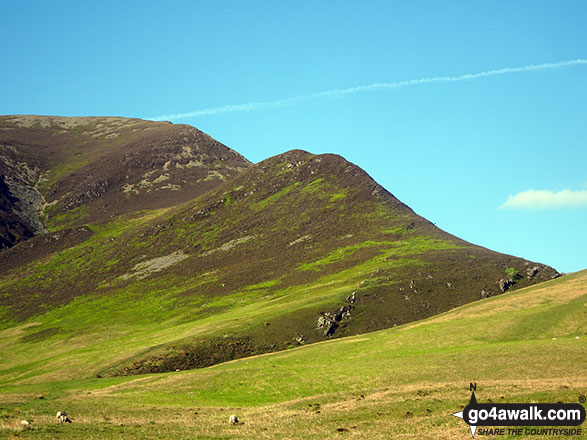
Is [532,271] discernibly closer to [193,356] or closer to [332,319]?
[332,319]

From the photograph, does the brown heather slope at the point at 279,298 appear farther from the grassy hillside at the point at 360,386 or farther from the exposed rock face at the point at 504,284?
the grassy hillside at the point at 360,386

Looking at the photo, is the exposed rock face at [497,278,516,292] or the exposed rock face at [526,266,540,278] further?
the exposed rock face at [526,266,540,278]

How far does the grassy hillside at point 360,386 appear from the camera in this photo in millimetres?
44219

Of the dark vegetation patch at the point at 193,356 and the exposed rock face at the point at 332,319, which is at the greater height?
the exposed rock face at the point at 332,319

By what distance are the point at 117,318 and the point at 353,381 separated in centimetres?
11099

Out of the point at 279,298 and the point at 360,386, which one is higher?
the point at 279,298

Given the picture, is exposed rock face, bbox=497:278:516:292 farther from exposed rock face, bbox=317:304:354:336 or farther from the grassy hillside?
exposed rock face, bbox=317:304:354:336

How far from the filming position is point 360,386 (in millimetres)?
63938

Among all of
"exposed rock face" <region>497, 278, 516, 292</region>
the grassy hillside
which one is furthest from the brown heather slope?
the grassy hillside

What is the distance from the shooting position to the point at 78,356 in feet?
398

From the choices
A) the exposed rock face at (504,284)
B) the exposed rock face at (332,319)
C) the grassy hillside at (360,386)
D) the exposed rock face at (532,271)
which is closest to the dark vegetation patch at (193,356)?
the grassy hillside at (360,386)

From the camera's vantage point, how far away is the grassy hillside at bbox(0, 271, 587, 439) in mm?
44219

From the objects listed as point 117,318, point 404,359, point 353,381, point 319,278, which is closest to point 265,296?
point 319,278

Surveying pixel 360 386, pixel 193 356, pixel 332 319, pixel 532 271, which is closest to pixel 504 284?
pixel 532 271
